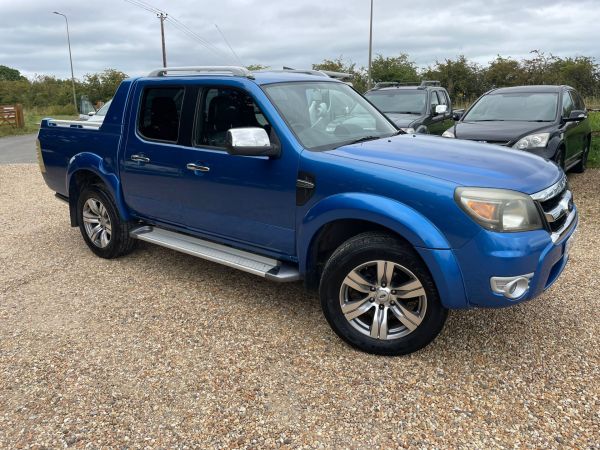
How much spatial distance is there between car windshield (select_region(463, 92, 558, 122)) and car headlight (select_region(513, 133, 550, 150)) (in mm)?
723

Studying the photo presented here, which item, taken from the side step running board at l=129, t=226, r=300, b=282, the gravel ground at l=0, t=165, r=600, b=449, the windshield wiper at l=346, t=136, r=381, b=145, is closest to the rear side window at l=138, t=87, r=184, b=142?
the side step running board at l=129, t=226, r=300, b=282

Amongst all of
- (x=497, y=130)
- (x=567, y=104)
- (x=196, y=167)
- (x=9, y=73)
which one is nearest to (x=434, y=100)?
(x=567, y=104)

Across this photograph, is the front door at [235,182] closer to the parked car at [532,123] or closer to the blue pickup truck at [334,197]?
the blue pickup truck at [334,197]

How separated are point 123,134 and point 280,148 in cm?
192

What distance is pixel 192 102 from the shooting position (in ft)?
13.5

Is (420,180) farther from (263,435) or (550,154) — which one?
(550,154)

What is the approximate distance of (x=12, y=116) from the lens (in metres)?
24.2

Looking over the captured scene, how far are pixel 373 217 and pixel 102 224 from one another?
329 cm

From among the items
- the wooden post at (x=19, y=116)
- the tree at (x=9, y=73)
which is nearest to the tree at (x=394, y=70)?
the wooden post at (x=19, y=116)

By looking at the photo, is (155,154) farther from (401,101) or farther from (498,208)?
(401,101)

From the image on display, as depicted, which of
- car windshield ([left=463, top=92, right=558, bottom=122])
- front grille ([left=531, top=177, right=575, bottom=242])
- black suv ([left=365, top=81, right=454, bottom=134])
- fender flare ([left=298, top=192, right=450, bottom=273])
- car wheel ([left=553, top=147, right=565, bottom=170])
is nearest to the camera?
fender flare ([left=298, top=192, right=450, bottom=273])

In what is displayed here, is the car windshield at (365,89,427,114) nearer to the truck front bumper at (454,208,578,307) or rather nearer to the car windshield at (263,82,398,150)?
the car windshield at (263,82,398,150)

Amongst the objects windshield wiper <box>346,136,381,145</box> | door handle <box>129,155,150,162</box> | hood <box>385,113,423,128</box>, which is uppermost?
hood <box>385,113,423,128</box>

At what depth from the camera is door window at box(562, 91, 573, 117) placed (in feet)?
26.1
